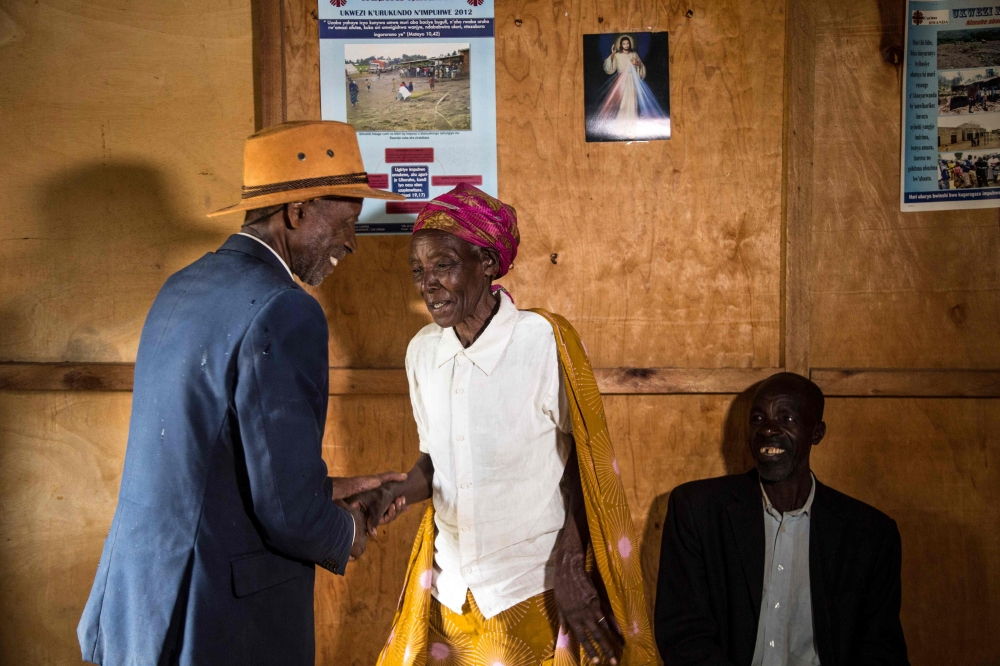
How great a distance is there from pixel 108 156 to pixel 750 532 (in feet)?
9.80

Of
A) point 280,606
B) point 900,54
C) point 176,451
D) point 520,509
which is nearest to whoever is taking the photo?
point 176,451

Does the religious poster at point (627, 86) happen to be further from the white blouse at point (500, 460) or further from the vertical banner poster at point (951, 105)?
the white blouse at point (500, 460)

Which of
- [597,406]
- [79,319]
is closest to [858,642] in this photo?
[597,406]

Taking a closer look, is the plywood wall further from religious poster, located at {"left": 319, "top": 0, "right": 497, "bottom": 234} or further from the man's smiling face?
the man's smiling face

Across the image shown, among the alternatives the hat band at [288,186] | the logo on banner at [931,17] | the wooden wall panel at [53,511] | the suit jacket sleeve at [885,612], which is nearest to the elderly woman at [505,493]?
the hat band at [288,186]

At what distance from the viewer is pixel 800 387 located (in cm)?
279

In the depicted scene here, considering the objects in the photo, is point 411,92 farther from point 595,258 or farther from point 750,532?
point 750,532

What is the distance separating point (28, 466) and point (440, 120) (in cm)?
230

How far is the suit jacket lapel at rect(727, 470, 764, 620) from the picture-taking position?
2.62 metres

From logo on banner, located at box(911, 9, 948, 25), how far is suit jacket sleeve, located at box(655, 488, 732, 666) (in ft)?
6.86

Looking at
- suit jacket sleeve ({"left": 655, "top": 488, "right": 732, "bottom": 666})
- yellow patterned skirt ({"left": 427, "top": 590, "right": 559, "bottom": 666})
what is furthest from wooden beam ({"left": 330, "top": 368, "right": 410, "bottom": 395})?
suit jacket sleeve ({"left": 655, "top": 488, "right": 732, "bottom": 666})

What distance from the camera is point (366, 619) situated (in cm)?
318

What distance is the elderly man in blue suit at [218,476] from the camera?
167 centimetres

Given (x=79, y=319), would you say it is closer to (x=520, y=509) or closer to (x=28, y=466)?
(x=28, y=466)
